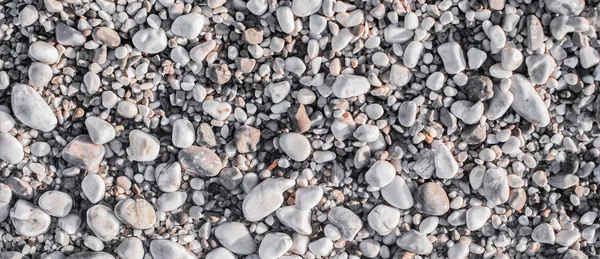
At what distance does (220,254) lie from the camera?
117cm

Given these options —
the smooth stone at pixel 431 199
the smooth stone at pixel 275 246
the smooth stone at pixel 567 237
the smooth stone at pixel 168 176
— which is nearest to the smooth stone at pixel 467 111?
the smooth stone at pixel 431 199

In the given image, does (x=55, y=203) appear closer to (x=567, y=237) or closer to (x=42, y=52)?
(x=42, y=52)

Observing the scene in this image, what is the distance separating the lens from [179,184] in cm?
117

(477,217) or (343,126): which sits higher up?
(343,126)

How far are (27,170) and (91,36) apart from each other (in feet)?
0.86

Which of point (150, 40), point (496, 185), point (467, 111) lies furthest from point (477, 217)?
point (150, 40)

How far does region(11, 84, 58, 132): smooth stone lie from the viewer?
3.74ft

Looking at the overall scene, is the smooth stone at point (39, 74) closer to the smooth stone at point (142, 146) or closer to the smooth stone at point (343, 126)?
the smooth stone at point (142, 146)

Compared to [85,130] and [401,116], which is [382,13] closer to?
[401,116]

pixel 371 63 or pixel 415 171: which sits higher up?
pixel 371 63

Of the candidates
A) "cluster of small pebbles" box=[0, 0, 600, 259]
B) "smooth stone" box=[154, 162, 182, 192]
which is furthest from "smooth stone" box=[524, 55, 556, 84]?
"smooth stone" box=[154, 162, 182, 192]

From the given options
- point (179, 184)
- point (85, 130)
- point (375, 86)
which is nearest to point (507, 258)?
point (375, 86)

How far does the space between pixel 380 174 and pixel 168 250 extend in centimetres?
39

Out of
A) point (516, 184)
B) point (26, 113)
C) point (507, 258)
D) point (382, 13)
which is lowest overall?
point (507, 258)
